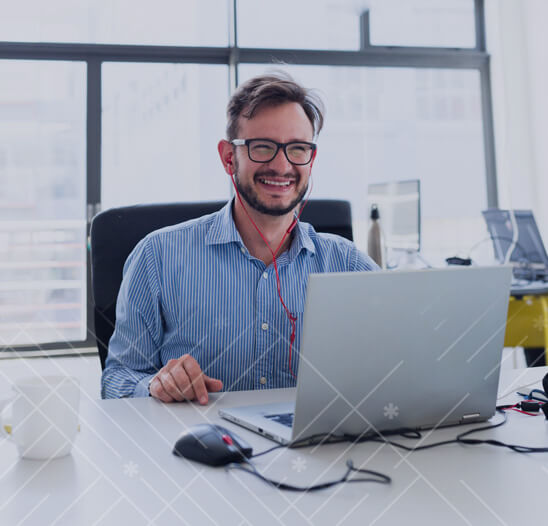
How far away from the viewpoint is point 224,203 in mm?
1558

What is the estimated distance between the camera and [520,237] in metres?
2.91

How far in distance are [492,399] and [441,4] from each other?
407 cm

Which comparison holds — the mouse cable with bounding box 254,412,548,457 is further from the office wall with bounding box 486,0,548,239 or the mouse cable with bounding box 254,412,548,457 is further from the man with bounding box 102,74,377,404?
the office wall with bounding box 486,0,548,239

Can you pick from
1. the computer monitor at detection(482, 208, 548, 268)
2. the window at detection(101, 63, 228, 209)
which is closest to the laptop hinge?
the computer monitor at detection(482, 208, 548, 268)

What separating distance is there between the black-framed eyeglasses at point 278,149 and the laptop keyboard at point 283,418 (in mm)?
636

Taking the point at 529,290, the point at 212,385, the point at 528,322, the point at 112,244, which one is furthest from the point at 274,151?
the point at 528,322

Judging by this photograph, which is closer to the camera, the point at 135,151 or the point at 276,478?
the point at 276,478

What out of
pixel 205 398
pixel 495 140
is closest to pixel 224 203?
pixel 205 398

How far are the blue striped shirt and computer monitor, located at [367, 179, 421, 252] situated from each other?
56.4 inches

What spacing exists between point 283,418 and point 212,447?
0.19m

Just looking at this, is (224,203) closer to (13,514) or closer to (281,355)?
(281,355)

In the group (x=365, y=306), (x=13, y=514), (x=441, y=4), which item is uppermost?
(x=441, y=4)

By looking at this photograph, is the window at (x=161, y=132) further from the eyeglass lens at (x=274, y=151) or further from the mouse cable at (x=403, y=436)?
the mouse cable at (x=403, y=436)

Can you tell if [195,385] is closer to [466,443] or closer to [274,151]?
[466,443]
